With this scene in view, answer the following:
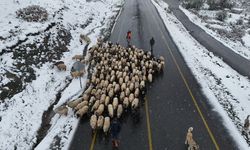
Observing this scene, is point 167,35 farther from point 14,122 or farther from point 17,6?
point 14,122

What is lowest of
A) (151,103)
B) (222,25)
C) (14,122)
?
(222,25)

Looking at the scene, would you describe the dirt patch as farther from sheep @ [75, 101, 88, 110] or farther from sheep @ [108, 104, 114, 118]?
sheep @ [108, 104, 114, 118]

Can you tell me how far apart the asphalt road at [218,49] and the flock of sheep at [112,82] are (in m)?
8.34

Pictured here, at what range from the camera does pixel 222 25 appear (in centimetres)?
4803

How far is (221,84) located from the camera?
25000mm

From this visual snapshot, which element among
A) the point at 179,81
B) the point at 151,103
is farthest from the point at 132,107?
the point at 179,81

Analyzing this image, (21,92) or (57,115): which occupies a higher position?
(21,92)

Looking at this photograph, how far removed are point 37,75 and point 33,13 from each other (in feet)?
36.7

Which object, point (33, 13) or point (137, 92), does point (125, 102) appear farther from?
point (33, 13)

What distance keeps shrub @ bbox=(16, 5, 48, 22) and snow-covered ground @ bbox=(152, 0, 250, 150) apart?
1513cm

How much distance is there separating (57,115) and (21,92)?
125 inches

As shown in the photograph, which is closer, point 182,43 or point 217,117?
point 217,117

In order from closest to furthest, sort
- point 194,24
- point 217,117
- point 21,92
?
point 217,117, point 21,92, point 194,24

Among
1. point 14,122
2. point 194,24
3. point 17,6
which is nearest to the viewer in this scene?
point 14,122
